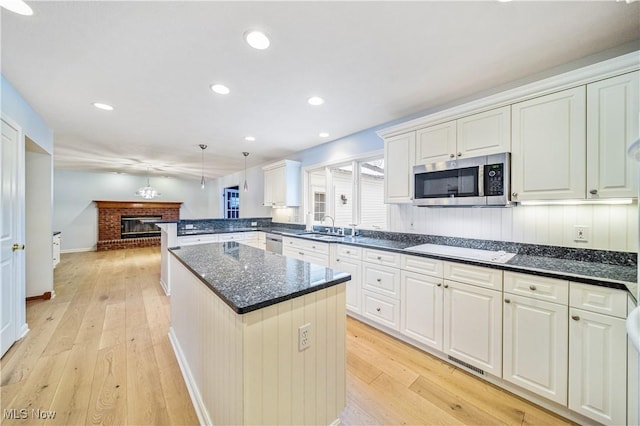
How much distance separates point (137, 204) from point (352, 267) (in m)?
8.52

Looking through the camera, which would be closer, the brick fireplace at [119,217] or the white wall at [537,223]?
the white wall at [537,223]

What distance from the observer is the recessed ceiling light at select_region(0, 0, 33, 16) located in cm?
134

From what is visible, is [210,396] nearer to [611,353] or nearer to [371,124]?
[611,353]

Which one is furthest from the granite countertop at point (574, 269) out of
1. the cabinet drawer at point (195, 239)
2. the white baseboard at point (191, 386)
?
the cabinet drawer at point (195, 239)

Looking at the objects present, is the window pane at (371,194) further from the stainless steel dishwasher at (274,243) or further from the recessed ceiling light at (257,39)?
the recessed ceiling light at (257,39)

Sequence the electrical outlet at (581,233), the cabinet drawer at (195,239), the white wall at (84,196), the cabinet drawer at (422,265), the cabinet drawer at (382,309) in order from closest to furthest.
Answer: the electrical outlet at (581,233) → the cabinet drawer at (422,265) → the cabinet drawer at (382,309) → the cabinet drawer at (195,239) → the white wall at (84,196)

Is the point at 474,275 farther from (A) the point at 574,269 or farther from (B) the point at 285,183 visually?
(B) the point at 285,183

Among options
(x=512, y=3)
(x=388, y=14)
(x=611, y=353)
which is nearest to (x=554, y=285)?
(x=611, y=353)

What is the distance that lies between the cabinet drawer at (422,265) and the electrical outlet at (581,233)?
100cm

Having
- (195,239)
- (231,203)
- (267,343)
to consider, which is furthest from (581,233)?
(231,203)

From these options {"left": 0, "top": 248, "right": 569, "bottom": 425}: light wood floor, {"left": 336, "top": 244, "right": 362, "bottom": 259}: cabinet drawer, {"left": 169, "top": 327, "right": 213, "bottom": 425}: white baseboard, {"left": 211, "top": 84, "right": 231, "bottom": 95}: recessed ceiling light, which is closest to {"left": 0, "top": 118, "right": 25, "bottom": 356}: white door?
{"left": 0, "top": 248, "right": 569, "bottom": 425}: light wood floor

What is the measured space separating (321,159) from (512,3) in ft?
10.3

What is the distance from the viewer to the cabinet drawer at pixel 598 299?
4.45ft

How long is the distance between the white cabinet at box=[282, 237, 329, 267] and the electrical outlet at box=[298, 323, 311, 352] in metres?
1.97
